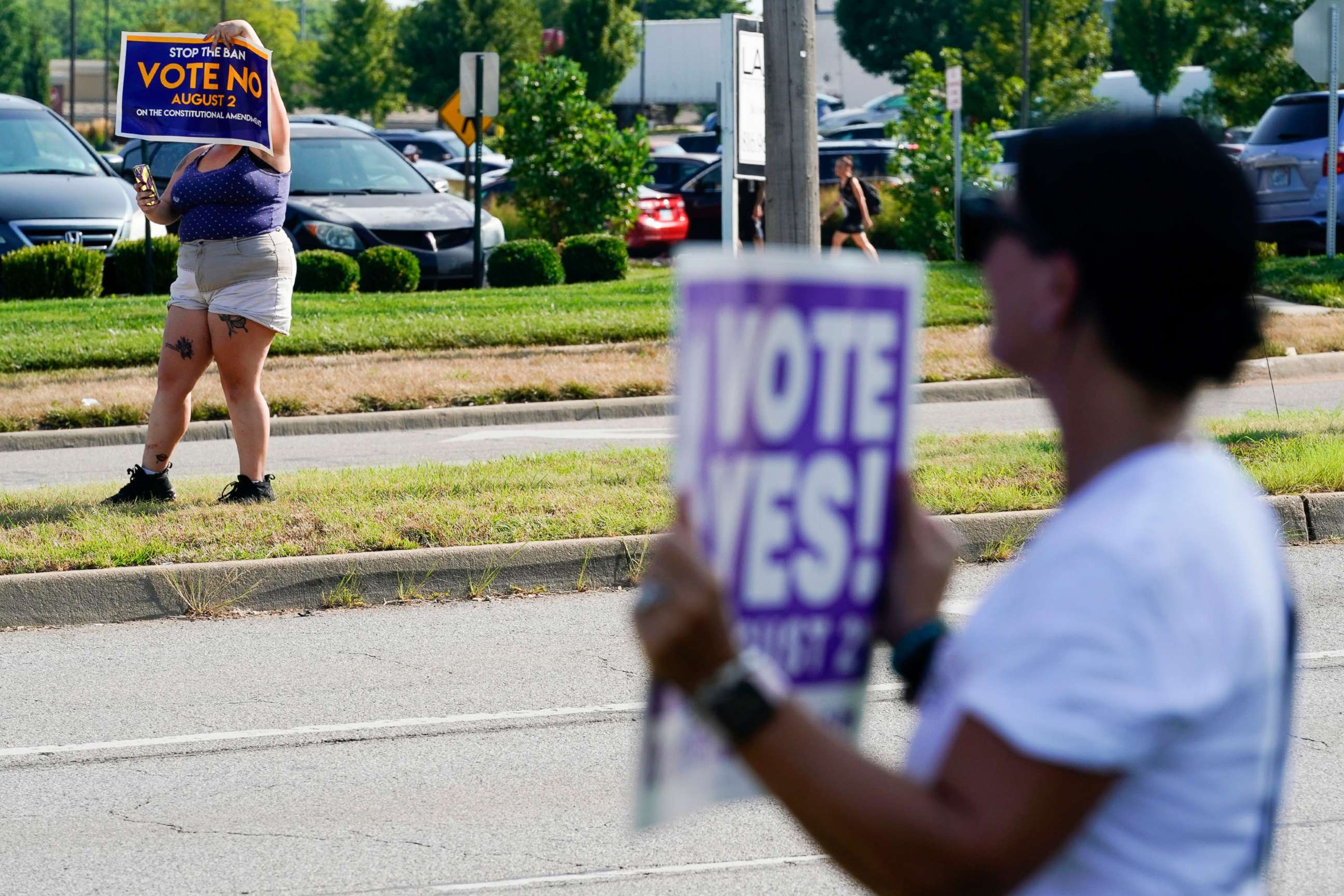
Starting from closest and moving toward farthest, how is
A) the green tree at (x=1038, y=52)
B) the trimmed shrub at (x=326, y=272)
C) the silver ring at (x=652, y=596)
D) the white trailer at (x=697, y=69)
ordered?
1. the silver ring at (x=652, y=596)
2. the trimmed shrub at (x=326, y=272)
3. the green tree at (x=1038, y=52)
4. the white trailer at (x=697, y=69)

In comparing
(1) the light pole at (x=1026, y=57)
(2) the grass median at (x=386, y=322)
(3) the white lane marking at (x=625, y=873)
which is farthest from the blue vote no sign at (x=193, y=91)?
(1) the light pole at (x=1026, y=57)

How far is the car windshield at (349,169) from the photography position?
1908 cm

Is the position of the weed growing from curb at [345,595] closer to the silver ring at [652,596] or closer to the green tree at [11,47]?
the silver ring at [652,596]

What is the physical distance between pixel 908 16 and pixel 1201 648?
65782 millimetres

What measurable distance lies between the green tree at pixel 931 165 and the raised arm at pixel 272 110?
599 inches

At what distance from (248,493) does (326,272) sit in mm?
9765

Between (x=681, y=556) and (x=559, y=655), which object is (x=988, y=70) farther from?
(x=681, y=556)

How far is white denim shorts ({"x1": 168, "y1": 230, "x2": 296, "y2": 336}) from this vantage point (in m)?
7.99

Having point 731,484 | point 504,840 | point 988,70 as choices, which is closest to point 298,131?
point 504,840

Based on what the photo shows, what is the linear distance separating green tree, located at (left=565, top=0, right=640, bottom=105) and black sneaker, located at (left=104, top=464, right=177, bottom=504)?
49091 millimetres

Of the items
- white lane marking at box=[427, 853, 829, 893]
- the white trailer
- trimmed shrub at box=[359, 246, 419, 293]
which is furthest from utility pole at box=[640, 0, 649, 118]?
white lane marking at box=[427, 853, 829, 893]

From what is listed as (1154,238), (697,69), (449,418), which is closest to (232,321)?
(449,418)

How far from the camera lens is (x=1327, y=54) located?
17781mm

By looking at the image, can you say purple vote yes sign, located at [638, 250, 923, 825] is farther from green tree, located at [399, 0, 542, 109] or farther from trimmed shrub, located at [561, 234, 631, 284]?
green tree, located at [399, 0, 542, 109]
